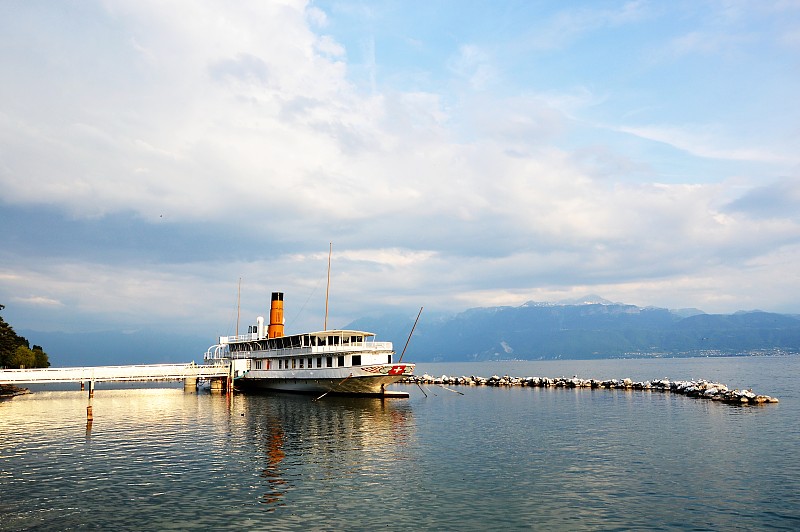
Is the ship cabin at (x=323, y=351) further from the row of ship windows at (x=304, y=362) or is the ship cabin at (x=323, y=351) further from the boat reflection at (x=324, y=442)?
the boat reflection at (x=324, y=442)

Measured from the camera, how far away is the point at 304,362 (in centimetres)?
8150

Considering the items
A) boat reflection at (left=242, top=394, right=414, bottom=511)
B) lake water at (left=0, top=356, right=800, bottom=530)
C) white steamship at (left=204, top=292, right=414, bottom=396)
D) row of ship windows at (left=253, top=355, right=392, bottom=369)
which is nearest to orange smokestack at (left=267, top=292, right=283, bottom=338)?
white steamship at (left=204, top=292, right=414, bottom=396)

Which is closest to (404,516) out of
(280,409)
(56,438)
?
(56,438)

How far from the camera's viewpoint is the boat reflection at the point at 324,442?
98.1 feet

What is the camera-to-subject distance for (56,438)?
45094 millimetres

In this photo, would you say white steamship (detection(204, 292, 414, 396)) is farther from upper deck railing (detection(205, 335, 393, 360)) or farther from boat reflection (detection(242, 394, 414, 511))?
boat reflection (detection(242, 394, 414, 511))

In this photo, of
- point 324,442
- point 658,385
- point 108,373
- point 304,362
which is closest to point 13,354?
point 108,373

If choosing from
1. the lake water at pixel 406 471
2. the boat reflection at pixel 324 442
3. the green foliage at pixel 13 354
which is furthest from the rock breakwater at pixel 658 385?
the green foliage at pixel 13 354

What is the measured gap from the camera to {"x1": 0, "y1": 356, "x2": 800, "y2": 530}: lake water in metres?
23.5

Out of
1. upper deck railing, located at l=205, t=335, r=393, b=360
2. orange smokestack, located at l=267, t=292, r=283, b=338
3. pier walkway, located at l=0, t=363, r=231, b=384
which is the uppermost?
orange smokestack, located at l=267, t=292, r=283, b=338

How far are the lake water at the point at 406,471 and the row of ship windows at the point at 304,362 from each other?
51.5ft

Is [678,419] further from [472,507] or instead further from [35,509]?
[35,509]

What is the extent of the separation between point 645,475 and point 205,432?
35.5 metres

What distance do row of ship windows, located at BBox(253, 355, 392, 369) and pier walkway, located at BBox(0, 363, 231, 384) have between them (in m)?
7.23
